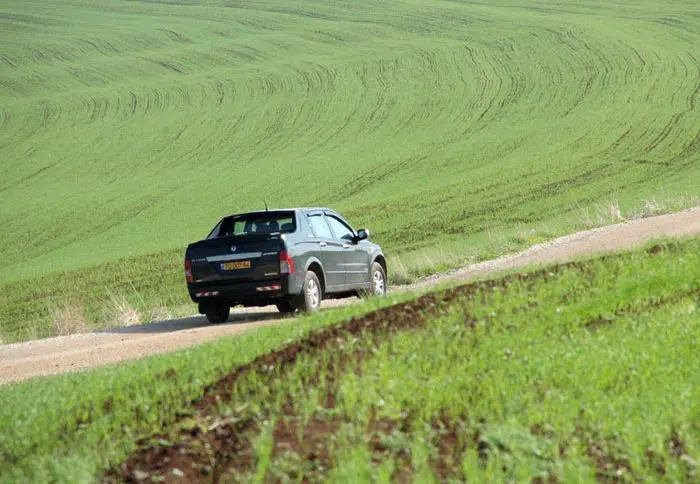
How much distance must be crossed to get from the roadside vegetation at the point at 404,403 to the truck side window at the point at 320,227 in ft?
→ 22.7

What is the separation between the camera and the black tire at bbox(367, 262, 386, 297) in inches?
795

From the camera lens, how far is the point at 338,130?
54281 millimetres

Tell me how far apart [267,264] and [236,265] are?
52 cm

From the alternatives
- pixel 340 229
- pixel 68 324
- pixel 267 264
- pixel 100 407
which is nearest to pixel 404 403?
pixel 100 407

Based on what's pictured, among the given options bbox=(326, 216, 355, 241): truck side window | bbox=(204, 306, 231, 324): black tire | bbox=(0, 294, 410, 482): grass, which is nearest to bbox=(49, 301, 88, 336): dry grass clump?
bbox=(204, 306, 231, 324): black tire

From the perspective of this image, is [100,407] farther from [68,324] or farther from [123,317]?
[123,317]

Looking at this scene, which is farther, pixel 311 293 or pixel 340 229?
pixel 340 229

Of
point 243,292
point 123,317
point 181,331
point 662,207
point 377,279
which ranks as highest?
point 243,292

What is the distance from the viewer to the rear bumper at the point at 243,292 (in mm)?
16703

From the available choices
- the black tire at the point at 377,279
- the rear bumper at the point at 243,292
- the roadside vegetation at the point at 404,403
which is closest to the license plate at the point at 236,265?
the rear bumper at the point at 243,292

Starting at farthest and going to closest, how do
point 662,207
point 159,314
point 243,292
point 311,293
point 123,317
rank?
point 662,207 < point 159,314 < point 123,317 < point 311,293 < point 243,292

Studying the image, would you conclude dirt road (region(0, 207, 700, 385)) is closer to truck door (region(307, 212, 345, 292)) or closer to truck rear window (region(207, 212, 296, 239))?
truck door (region(307, 212, 345, 292))

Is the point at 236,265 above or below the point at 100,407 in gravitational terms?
below

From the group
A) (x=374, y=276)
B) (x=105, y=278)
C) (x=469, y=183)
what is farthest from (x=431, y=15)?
(x=374, y=276)
